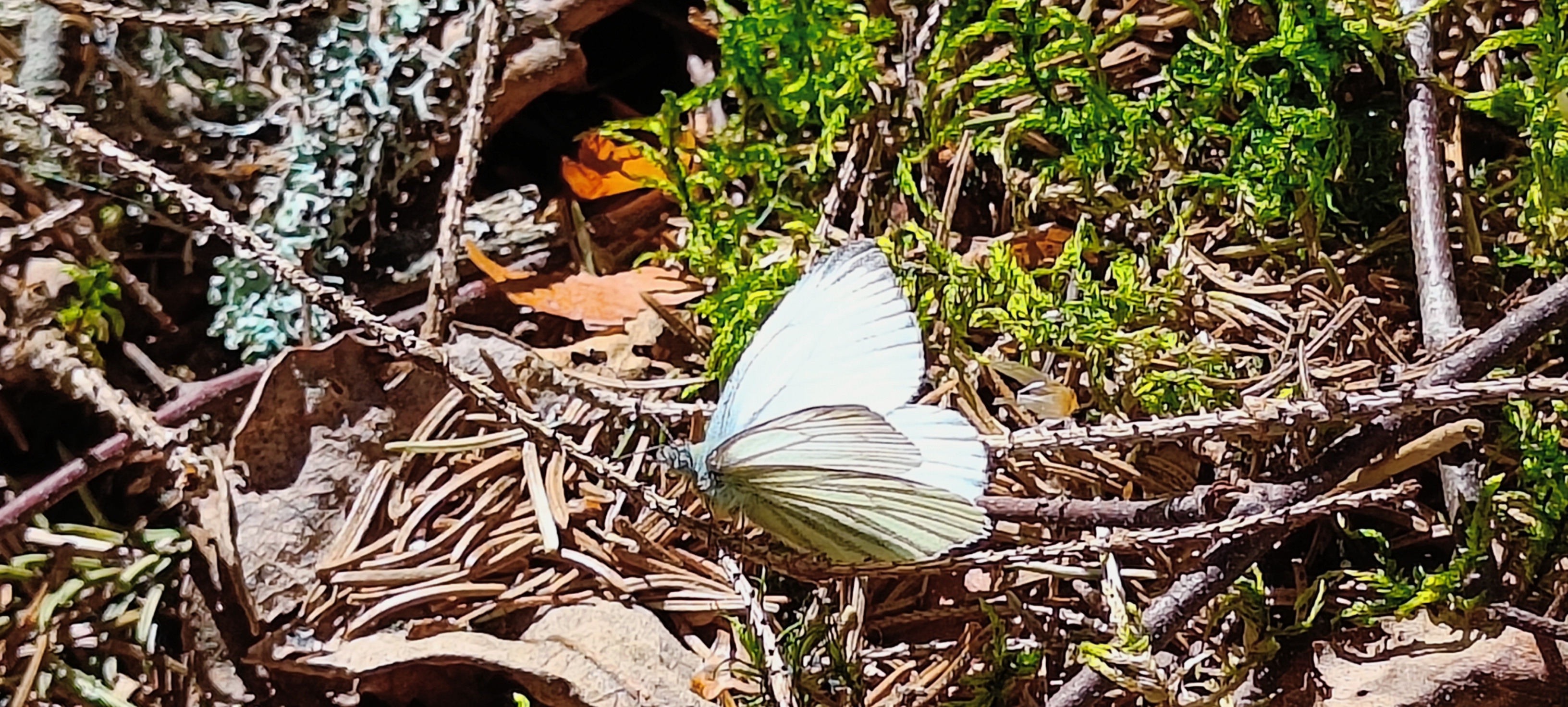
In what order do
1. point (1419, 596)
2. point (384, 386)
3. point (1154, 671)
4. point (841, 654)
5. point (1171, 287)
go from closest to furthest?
point (1154, 671) → point (1419, 596) → point (841, 654) → point (1171, 287) → point (384, 386)

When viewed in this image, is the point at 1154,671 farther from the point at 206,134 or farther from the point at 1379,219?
the point at 206,134

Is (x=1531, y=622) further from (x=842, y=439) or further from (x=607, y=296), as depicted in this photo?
(x=607, y=296)

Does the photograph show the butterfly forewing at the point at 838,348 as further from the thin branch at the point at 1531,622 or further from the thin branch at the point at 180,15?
the thin branch at the point at 180,15

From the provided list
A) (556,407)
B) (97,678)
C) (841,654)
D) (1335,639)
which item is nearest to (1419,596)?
(1335,639)

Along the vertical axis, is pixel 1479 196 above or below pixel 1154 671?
above

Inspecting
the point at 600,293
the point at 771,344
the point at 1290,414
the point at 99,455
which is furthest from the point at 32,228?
the point at 1290,414

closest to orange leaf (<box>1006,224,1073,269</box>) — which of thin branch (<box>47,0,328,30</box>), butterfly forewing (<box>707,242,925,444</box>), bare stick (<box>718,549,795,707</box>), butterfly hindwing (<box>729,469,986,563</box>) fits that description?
butterfly forewing (<box>707,242,925,444</box>)
